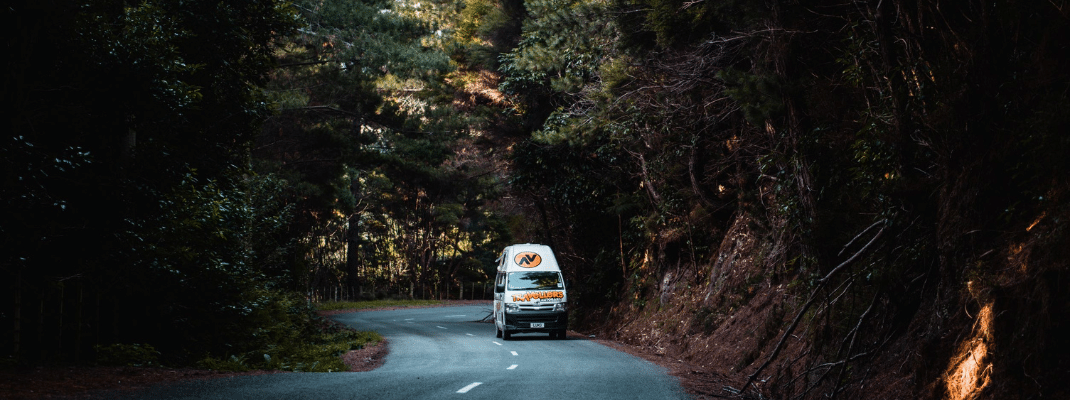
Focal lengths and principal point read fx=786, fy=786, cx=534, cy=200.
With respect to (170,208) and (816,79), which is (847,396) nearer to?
(816,79)

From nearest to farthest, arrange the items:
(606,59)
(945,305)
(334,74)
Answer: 1. (945,305)
2. (606,59)
3. (334,74)

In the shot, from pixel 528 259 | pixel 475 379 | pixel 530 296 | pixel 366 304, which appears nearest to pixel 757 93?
pixel 475 379

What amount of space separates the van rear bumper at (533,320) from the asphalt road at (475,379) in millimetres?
2714

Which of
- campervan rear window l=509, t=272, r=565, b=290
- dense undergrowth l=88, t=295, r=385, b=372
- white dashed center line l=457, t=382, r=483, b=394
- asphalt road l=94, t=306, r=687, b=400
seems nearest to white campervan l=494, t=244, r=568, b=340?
campervan rear window l=509, t=272, r=565, b=290

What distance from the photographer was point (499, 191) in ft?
127

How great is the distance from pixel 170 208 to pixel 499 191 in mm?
27879

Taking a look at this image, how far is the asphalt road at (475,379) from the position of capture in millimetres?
9273

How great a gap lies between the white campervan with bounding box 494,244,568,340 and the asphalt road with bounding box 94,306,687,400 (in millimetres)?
2807

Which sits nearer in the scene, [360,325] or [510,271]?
[510,271]

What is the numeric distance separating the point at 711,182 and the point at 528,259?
6.71 m

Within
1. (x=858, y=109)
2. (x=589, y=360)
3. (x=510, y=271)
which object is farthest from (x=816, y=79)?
(x=510, y=271)

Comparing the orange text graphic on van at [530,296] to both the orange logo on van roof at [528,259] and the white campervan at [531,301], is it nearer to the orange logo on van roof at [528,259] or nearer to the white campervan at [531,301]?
the white campervan at [531,301]

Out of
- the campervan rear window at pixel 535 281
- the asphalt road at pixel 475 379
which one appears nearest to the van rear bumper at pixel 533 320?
the campervan rear window at pixel 535 281

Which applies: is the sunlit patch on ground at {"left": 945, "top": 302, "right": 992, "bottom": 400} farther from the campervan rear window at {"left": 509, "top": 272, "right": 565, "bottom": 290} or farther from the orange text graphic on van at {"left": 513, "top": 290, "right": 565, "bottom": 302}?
the campervan rear window at {"left": 509, "top": 272, "right": 565, "bottom": 290}
